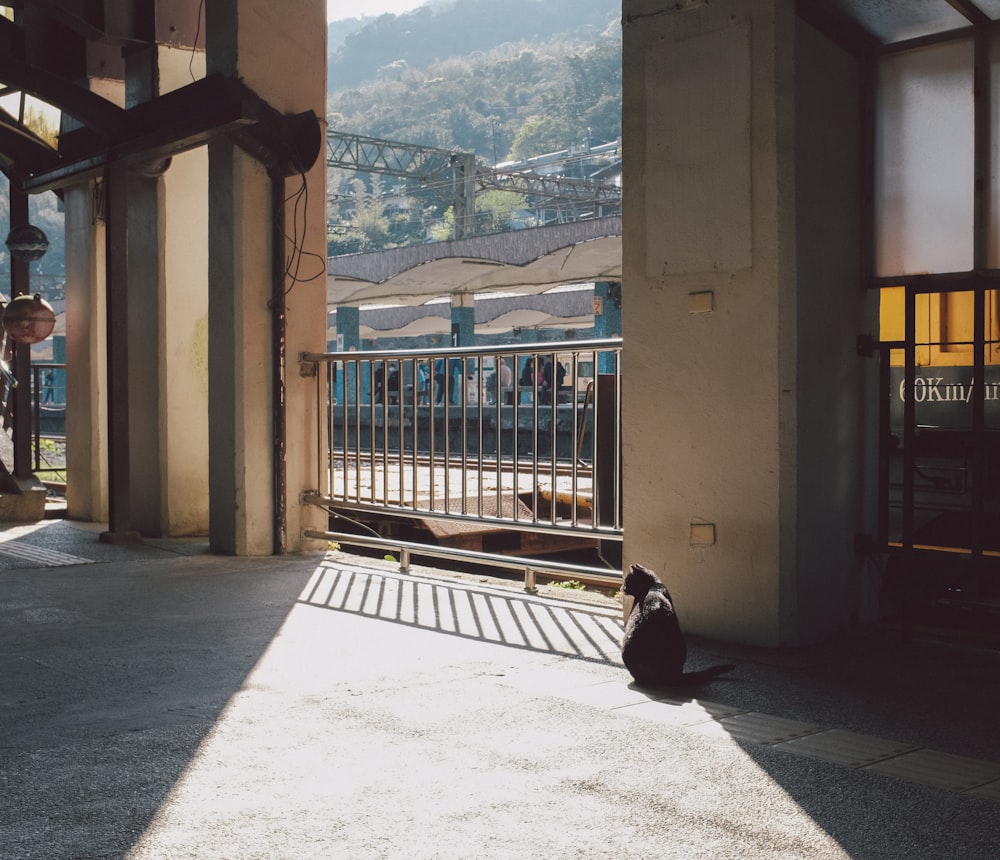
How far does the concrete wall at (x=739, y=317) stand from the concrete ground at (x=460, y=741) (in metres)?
0.38

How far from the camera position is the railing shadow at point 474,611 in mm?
4992

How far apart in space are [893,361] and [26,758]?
14.1 ft

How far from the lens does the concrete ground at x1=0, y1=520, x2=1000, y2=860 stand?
104 inches

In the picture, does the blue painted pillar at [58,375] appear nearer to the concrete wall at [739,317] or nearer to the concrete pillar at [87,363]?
the concrete pillar at [87,363]

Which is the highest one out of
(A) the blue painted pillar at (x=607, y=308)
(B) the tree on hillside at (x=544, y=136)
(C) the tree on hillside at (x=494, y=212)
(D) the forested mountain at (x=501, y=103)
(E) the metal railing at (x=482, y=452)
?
(D) the forested mountain at (x=501, y=103)

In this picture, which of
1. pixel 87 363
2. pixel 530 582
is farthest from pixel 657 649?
pixel 87 363

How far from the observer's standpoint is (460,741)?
11.1 ft

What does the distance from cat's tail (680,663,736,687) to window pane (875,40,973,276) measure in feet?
6.77

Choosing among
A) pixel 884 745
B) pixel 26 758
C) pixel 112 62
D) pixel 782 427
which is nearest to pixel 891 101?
pixel 782 427

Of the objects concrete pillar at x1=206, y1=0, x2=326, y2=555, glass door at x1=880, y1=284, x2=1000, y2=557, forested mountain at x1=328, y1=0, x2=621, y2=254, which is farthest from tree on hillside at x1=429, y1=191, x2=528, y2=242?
glass door at x1=880, y1=284, x2=1000, y2=557

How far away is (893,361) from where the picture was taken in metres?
5.65

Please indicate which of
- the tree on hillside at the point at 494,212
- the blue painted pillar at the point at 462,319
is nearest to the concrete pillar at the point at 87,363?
the blue painted pillar at the point at 462,319

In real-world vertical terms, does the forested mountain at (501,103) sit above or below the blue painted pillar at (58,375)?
above

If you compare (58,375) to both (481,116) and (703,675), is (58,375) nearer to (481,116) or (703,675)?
(703,675)
